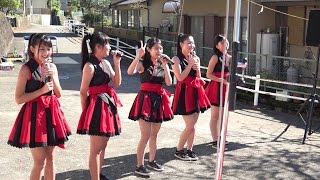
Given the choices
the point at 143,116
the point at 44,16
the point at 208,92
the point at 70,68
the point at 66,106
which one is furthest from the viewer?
the point at 44,16

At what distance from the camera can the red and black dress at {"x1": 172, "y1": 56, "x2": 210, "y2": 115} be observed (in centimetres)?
584

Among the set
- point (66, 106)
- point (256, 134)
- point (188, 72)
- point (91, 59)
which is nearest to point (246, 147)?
point (256, 134)

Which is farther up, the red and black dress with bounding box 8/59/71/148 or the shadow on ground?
the red and black dress with bounding box 8/59/71/148

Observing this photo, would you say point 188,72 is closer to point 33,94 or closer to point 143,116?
point 143,116

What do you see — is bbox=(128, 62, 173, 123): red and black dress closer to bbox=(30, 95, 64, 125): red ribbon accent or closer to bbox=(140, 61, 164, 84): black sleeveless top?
bbox=(140, 61, 164, 84): black sleeveless top

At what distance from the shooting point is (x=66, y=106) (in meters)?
9.82

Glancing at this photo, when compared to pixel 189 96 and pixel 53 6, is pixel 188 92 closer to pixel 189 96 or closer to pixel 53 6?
pixel 189 96

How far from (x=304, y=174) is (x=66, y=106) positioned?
582 cm

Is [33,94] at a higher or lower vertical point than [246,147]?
higher

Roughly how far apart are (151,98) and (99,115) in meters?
0.95

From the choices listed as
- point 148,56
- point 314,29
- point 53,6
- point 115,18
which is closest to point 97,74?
point 148,56

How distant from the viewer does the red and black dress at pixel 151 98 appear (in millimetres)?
5250

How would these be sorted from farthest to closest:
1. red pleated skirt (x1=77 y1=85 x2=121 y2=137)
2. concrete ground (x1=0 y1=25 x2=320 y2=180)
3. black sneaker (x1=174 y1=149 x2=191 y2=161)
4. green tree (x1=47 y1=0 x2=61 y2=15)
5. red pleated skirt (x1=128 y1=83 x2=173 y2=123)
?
green tree (x1=47 y1=0 x2=61 y2=15) → black sneaker (x1=174 y1=149 x2=191 y2=161) → concrete ground (x1=0 y1=25 x2=320 y2=180) → red pleated skirt (x1=128 y1=83 x2=173 y2=123) → red pleated skirt (x1=77 y1=85 x2=121 y2=137)

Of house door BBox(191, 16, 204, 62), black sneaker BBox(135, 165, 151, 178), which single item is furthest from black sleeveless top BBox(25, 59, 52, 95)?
house door BBox(191, 16, 204, 62)
